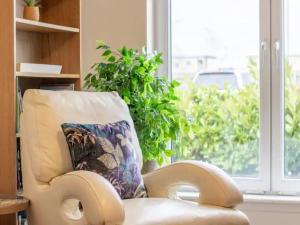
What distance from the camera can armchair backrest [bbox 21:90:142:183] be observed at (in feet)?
7.67

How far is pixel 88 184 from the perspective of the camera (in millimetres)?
2033

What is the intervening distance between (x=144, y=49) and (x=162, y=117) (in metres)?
0.47

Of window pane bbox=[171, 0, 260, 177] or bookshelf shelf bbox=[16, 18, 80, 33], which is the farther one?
window pane bbox=[171, 0, 260, 177]

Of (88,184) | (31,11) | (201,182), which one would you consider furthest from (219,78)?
(88,184)

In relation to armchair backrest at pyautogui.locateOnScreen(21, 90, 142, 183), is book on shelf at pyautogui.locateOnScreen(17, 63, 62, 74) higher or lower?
higher

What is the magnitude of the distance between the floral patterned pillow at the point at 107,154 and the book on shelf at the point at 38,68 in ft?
1.39

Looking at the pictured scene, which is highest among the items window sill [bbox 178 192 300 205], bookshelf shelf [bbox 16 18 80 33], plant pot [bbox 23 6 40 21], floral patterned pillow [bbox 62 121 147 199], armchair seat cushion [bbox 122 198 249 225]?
plant pot [bbox 23 6 40 21]

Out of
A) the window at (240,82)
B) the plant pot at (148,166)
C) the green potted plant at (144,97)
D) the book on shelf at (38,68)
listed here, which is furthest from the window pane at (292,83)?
the book on shelf at (38,68)

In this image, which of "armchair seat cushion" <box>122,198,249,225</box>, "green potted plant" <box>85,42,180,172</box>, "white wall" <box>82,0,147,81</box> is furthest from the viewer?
"white wall" <box>82,0,147,81</box>

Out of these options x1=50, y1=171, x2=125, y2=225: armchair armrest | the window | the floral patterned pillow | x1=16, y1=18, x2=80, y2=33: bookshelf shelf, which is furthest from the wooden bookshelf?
the window

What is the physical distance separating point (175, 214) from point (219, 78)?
4.84 feet

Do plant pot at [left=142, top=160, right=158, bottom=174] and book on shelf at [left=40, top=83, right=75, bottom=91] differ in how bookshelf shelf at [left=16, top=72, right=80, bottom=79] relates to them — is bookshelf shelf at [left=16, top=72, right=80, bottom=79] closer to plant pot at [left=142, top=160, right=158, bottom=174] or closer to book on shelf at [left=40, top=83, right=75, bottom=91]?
book on shelf at [left=40, top=83, right=75, bottom=91]

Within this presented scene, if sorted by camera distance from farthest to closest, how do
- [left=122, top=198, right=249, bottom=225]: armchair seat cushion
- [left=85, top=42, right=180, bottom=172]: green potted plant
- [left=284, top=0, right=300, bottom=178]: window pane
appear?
[left=284, top=0, right=300, bottom=178]: window pane
[left=85, top=42, right=180, bottom=172]: green potted plant
[left=122, top=198, right=249, bottom=225]: armchair seat cushion

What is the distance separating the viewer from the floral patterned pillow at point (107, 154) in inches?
92.0
